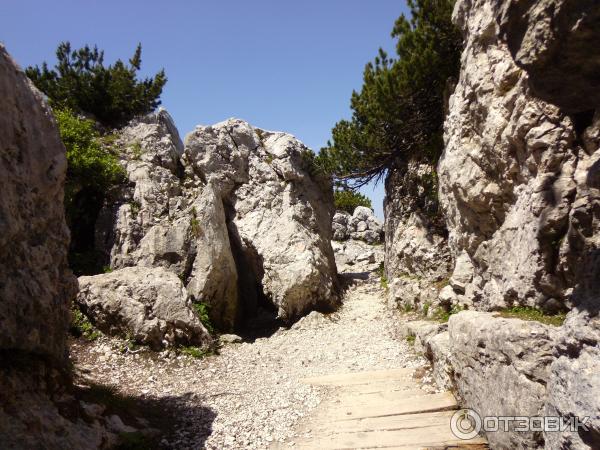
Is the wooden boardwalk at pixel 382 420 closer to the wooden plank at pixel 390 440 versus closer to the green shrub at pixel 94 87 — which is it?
the wooden plank at pixel 390 440

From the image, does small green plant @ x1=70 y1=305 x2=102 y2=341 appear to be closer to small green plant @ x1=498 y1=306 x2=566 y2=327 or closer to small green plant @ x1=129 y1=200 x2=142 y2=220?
small green plant @ x1=129 y1=200 x2=142 y2=220

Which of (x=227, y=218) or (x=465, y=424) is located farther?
(x=227, y=218)

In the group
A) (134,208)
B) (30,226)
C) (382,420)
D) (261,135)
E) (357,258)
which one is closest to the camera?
(30,226)

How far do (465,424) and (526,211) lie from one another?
4436mm

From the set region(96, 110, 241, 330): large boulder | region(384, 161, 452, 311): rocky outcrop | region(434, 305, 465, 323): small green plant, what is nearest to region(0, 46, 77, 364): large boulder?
region(96, 110, 241, 330): large boulder

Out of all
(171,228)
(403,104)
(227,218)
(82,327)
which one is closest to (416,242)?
(403,104)

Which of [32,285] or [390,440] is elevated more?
[32,285]

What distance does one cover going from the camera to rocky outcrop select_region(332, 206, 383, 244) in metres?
33.1

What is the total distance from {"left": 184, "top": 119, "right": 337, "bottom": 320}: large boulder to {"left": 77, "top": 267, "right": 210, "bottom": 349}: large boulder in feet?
15.3

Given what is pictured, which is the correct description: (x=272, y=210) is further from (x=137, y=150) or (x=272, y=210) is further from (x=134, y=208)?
(x=137, y=150)

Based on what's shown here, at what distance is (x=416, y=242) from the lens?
15.3m

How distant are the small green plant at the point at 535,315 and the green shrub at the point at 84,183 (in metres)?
13.7

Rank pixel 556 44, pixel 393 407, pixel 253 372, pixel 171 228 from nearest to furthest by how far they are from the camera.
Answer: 1. pixel 556 44
2. pixel 393 407
3. pixel 253 372
4. pixel 171 228

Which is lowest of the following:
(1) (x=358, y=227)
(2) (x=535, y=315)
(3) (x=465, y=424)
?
(3) (x=465, y=424)
